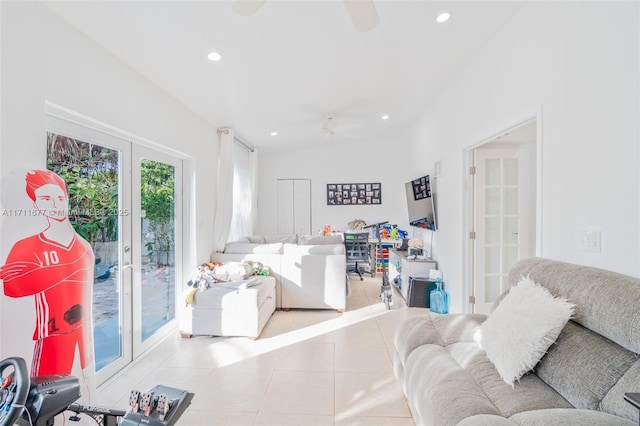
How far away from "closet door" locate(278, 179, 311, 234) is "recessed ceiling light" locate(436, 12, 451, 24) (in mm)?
4467

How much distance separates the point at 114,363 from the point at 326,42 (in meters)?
3.12

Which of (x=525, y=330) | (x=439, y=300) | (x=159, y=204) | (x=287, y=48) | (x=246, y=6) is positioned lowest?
(x=439, y=300)

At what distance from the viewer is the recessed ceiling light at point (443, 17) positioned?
2.05 metres

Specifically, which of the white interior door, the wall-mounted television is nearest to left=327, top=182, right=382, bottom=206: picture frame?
the wall-mounted television

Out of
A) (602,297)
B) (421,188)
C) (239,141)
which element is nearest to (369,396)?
(602,297)

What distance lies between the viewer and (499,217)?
3127 millimetres

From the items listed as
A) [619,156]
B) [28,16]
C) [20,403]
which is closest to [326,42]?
[28,16]

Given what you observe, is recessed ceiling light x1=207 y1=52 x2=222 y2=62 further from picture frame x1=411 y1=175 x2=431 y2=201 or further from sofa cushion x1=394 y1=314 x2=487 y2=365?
picture frame x1=411 y1=175 x2=431 y2=201

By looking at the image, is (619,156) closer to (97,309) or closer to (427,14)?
(427,14)

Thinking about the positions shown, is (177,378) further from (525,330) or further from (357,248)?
(357,248)

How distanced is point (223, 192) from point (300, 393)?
2.79 m

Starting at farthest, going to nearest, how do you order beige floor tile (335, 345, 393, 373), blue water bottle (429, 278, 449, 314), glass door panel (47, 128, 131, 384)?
1. blue water bottle (429, 278, 449, 314)
2. beige floor tile (335, 345, 393, 373)
3. glass door panel (47, 128, 131, 384)

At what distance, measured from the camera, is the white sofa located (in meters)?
3.56

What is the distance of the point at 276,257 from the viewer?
364 centimetres
